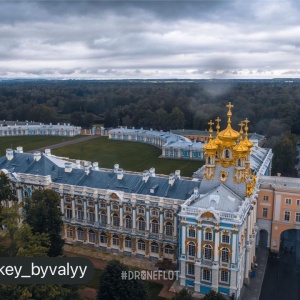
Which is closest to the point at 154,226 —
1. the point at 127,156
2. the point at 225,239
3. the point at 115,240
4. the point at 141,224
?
the point at 141,224

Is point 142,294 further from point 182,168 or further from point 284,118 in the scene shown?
point 284,118

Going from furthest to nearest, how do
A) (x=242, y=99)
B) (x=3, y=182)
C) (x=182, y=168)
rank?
(x=242, y=99), (x=182, y=168), (x=3, y=182)

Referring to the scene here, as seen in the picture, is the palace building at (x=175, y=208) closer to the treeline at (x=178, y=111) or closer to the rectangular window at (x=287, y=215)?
the rectangular window at (x=287, y=215)

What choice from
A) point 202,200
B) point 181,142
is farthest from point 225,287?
point 181,142

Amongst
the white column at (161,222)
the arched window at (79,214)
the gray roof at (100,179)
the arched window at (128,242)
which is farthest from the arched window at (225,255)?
the arched window at (79,214)

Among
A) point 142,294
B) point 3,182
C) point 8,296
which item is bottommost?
point 142,294

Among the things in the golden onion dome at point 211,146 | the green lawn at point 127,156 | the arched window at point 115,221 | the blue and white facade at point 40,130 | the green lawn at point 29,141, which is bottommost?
the green lawn at point 127,156
